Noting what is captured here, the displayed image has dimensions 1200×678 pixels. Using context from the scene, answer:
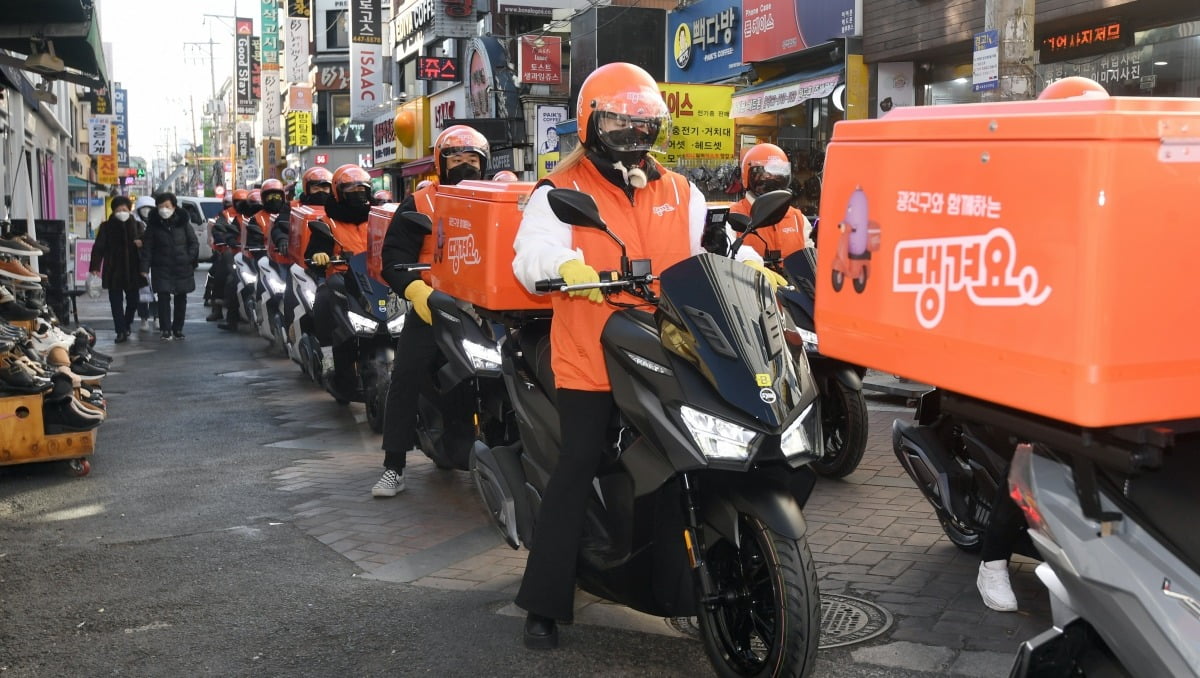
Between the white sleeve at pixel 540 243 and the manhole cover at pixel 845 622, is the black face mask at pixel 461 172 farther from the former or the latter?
the manhole cover at pixel 845 622

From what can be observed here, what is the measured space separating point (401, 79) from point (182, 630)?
40.8 meters

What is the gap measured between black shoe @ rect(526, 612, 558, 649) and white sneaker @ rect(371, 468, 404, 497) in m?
2.72

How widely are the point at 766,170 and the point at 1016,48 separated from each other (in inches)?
102

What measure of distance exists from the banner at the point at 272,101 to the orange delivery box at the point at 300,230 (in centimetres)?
6146

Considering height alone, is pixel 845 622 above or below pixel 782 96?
below

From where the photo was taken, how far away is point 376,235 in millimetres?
8172

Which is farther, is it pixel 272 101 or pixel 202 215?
pixel 272 101

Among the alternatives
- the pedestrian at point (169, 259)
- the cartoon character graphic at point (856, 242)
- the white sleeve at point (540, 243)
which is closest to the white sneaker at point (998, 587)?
the white sleeve at point (540, 243)

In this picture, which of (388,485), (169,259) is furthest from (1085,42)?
(169,259)

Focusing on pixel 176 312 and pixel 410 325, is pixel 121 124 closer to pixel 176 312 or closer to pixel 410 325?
pixel 176 312

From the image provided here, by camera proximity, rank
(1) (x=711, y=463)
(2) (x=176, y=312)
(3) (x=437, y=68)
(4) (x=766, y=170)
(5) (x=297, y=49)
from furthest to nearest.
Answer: (5) (x=297, y=49) < (3) (x=437, y=68) < (2) (x=176, y=312) < (4) (x=766, y=170) < (1) (x=711, y=463)

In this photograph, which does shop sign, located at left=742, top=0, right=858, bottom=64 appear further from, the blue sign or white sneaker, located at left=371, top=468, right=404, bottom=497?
white sneaker, located at left=371, top=468, right=404, bottom=497

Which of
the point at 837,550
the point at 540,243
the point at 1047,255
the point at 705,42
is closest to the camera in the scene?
the point at 1047,255

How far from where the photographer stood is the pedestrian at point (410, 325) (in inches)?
263
